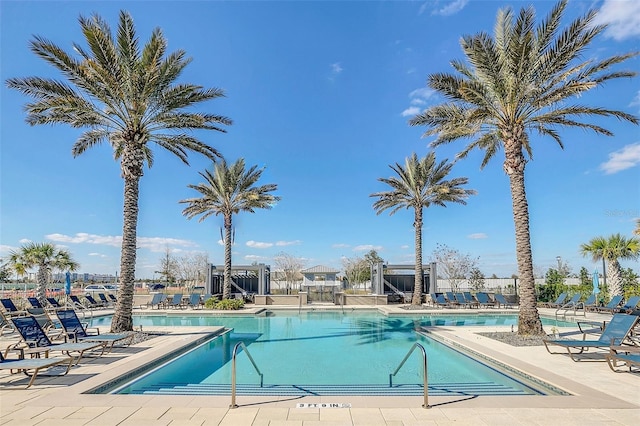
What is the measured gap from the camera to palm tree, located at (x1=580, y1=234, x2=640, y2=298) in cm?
1998

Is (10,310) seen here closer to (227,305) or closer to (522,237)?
(227,305)

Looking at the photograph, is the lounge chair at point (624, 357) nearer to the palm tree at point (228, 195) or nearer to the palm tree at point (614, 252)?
the palm tree at point (614, 252)

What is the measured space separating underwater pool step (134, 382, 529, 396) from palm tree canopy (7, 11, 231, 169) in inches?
286

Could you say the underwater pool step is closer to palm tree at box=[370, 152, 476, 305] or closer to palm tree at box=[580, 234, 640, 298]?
palm tree at box=[370, 152, 476, 305]

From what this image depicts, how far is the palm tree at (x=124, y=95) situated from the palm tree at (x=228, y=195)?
33.2ft

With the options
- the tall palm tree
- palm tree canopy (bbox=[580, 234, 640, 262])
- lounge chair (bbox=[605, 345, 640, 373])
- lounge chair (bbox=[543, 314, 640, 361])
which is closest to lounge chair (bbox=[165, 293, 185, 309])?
the tall palm tree

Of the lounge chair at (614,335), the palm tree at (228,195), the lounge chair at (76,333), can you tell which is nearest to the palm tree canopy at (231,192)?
the palm tree at (228,195)

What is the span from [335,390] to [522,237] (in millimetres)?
7475

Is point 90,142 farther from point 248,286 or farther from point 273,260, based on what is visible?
point 273,260

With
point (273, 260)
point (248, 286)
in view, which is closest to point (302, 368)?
point (248, 286)

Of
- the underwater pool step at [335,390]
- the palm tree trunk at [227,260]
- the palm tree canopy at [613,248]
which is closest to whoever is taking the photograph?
the underwater pool step at [335,390]

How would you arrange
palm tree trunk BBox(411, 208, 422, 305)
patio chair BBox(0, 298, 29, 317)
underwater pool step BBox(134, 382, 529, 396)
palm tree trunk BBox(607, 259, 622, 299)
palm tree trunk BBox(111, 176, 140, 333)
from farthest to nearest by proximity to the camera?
palm tree trunk BBox(411, 208, 422, 305) → palm tree trunk BBox(607, 259, 622, 299) → patio chair BBox(0, 298, 29, 317) → palm tree trunk BBox(111, 176, 140, 333) → underwater pool step BBox(134, 382, 529, 396)

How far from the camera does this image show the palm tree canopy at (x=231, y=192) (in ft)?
73.9

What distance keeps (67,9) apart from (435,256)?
111ft
